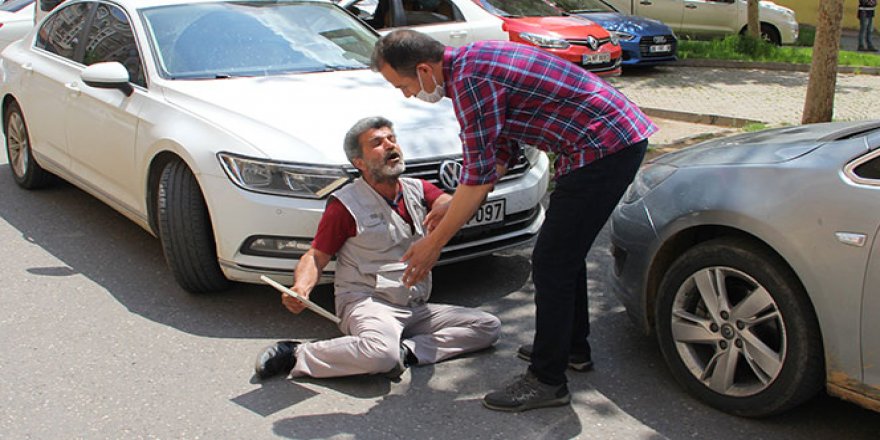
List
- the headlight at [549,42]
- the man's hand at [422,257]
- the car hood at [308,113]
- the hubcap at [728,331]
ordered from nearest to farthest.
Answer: the hubcap at [728,331] < the man's hand at [422,257] < the car hood at [308,113] < the headlight at [549,42]

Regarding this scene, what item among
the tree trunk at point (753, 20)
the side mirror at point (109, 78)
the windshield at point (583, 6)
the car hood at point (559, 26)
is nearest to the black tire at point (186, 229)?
the side mirror at point (109, 78)

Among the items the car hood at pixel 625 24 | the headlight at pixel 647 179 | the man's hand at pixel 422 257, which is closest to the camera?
the man's hand at pixel 422 257

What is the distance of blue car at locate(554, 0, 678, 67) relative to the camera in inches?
536

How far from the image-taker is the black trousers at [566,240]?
3680mm

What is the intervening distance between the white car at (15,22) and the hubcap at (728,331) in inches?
503

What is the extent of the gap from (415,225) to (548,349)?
0.97m

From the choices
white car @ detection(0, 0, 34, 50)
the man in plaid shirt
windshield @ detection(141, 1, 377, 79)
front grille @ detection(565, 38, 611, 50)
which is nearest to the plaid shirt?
the man in plaid shirt

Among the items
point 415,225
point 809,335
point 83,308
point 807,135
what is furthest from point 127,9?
point 809,335

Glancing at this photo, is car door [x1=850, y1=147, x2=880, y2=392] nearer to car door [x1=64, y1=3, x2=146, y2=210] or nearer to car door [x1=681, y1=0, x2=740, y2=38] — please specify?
car door [x1=64, y1=3, x2=146, y2=210]

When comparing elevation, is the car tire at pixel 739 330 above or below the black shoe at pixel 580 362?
above

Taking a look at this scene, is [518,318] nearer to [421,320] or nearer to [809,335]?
[421,320]

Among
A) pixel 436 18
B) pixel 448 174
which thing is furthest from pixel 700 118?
pixel 448 174

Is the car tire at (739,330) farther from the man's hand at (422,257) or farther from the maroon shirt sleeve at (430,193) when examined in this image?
the maroon shirt sleeve at (430,193)

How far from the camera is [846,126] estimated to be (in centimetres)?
413
